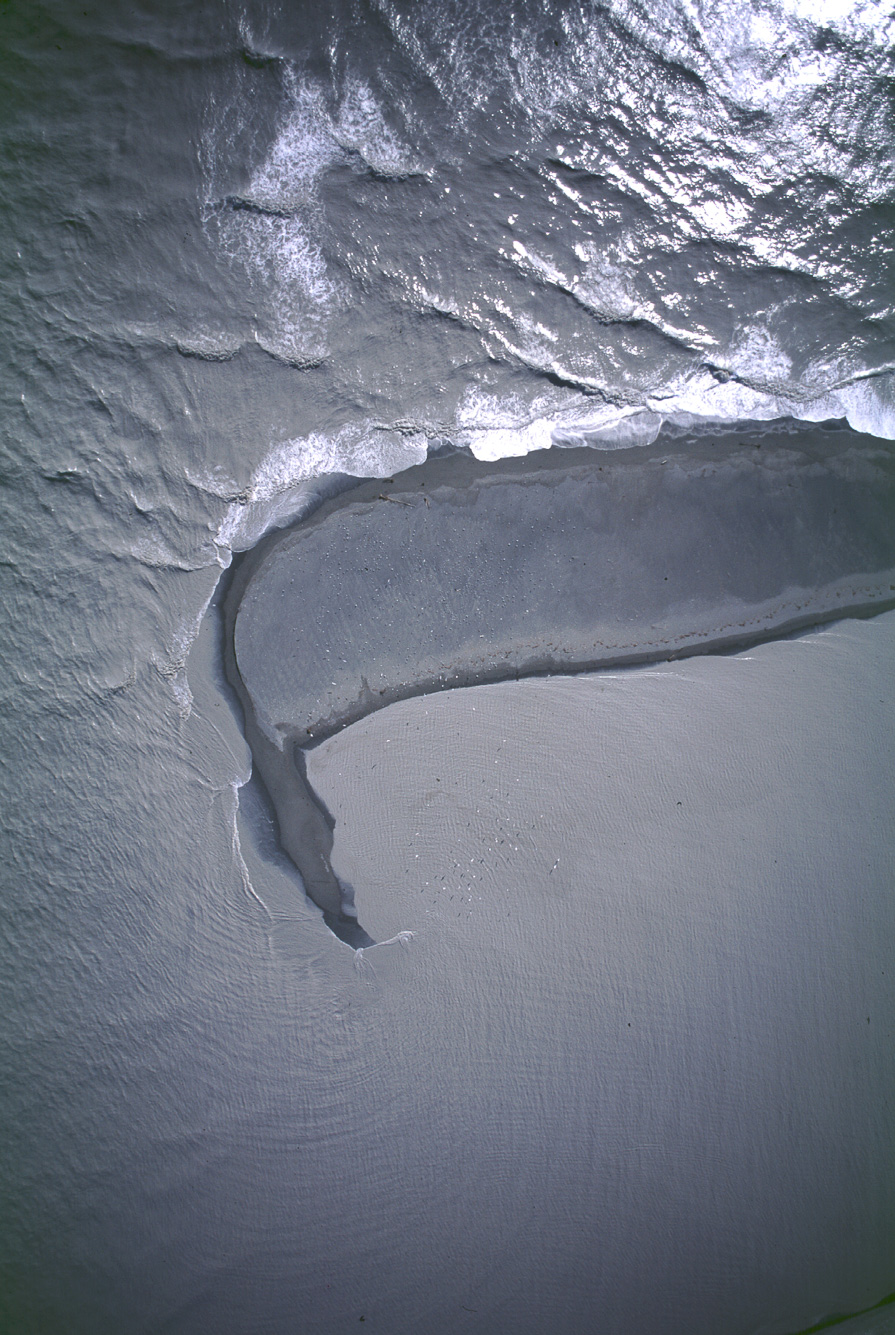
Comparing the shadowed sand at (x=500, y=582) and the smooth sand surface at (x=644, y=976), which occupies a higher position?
the shadowed sand at (x=500, y=582)

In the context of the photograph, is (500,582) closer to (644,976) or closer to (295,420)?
(295,420)

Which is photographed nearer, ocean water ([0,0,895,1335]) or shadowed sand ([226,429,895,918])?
ocean water ([0,0,895,1335])

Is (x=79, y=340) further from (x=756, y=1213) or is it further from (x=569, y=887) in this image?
(x=756, y=1213)

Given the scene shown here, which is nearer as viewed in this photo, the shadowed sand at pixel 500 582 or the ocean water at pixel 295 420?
the ocean water at pixel 295 420

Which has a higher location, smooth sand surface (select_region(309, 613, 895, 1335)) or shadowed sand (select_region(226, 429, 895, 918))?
shadowed sand (select_region(226, 429, 895, 918))
